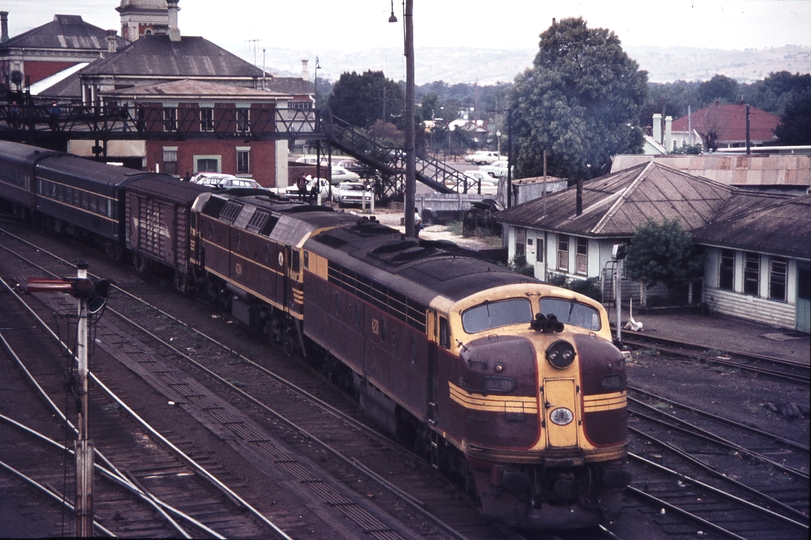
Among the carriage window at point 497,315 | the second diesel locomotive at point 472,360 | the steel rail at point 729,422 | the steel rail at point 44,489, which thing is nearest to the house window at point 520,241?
the second diesel locomotive at point 472,360

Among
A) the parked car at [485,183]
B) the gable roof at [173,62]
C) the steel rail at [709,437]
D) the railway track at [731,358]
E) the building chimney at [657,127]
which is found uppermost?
the gable roof at [173,62]

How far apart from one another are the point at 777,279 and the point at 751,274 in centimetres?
115

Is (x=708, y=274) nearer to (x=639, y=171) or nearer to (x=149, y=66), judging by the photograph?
(x=639, y=171)

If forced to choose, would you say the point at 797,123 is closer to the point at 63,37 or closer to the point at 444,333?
the point at 444,333

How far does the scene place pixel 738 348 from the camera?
22.8 m

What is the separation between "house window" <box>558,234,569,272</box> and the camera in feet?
104

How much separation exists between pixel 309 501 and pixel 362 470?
145 cm

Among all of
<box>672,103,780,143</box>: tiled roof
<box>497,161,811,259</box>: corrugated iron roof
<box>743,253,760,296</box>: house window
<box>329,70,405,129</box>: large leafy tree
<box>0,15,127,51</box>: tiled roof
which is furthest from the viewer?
<box>329,70,405,129</box>: large leafy tree

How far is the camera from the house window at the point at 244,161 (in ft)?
197

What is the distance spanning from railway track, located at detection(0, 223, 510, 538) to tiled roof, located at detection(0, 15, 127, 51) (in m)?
76.3

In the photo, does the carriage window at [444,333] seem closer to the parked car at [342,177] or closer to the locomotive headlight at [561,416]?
the locomotive headlight at [561,416]

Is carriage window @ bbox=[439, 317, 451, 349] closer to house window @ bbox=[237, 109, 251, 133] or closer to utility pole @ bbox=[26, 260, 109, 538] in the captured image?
utility pole @ bbox=[26, 260, 109, 538]

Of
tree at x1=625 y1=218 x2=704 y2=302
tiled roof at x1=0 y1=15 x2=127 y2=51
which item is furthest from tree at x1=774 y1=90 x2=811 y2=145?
tiled roof at x1=0 y1=15 x2=127 y2=51

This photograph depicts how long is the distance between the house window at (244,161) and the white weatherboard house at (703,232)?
26.9 meters
